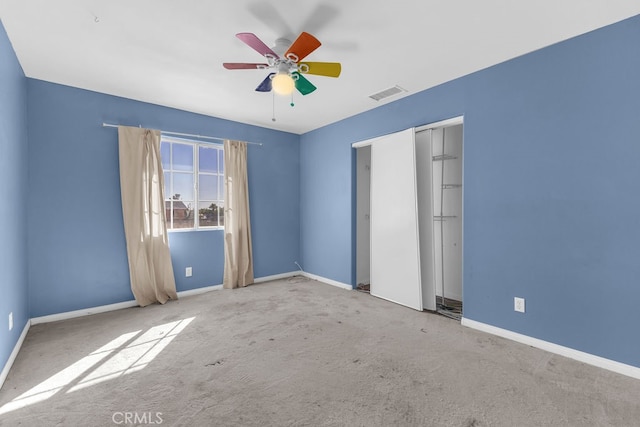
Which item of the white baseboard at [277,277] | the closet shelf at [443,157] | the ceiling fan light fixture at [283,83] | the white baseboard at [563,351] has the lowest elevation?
the white baseboard at [563,351]

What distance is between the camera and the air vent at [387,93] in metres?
3.31

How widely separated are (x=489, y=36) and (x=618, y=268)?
2.03 meters

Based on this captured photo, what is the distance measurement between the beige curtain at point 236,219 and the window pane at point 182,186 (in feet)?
1.60

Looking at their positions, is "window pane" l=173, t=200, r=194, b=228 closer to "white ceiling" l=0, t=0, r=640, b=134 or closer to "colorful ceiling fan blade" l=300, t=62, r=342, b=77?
"white ceiling" l=0, t=0, r=640, b=134

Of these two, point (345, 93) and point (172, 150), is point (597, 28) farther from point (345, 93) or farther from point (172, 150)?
point (172, 150)

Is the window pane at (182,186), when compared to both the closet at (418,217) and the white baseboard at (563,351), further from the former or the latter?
the white baseboard at (563,351)

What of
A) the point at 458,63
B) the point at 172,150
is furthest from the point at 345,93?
the point at 172,150

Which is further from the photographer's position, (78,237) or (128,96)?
(128,96)

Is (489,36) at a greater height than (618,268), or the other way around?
(489,36)

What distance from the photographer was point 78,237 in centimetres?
326

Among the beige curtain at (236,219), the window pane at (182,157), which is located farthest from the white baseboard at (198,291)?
the window pane at (182,157)

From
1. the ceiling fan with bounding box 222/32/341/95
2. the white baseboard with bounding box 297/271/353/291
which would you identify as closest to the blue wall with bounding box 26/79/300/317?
the white baseboard with bounding box 297/271/353/291

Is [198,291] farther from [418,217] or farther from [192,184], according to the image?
[418,217]

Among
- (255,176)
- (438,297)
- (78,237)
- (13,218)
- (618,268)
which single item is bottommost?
(438,297)
